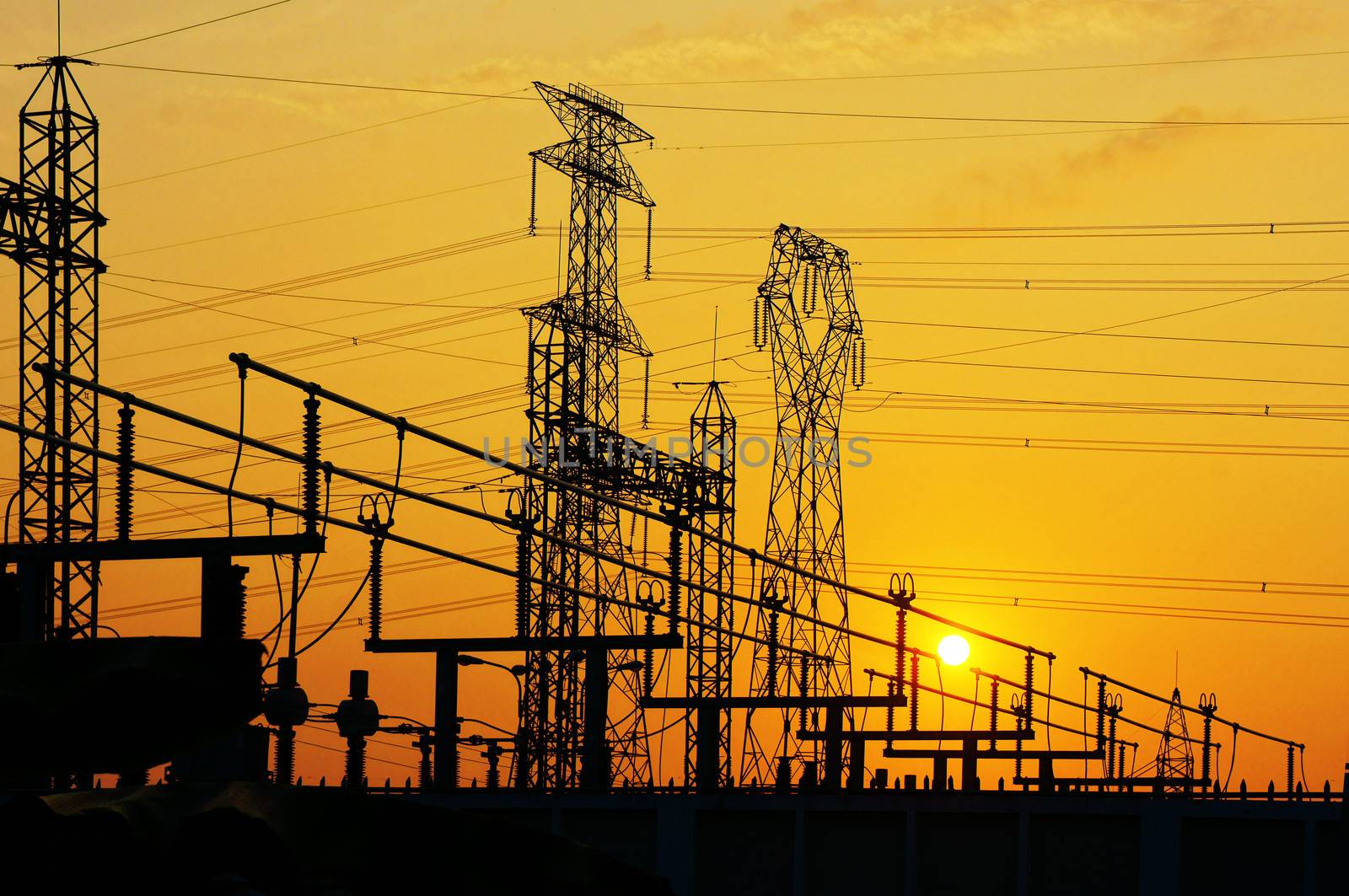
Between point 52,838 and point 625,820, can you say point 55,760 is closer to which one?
point 52,838

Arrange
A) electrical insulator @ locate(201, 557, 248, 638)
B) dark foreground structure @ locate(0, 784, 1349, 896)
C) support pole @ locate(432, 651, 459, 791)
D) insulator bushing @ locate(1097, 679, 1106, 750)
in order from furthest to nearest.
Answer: insulator bushing @ locate(1097, 679, 1106, 750)
support pole @ locate(432, 651, 459, 791)
dark foreground structure @ locate(0, 784, 1349, 896)
electrical insulator @ locate(201, 557, 248, 638)

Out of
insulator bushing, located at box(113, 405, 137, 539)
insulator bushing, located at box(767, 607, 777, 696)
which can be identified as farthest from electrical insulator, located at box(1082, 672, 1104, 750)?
insulator bushing, located at box(113, 405, 137, 539)

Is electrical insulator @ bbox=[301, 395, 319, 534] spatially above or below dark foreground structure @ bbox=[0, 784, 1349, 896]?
above

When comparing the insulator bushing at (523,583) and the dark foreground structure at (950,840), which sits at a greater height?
the insulator bushing at (523,583)

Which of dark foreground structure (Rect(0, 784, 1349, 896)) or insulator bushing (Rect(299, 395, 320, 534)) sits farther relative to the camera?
dark foreground structure (Rect(0, 784, 1349, 896))

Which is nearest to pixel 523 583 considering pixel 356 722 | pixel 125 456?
pixel 356 722

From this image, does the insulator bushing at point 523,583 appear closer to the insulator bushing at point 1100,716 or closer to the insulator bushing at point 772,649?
the insulator bushing at point 772,649

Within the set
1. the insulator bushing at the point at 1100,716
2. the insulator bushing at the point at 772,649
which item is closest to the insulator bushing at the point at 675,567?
the insulator bushing at the point at 772,649

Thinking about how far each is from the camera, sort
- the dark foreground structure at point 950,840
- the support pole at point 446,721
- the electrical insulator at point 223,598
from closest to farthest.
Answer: the electrical insulator at point 223,598, the dark foreground structure at point 950,840, the support pole at point 446,721

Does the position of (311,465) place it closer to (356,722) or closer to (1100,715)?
(356,722)

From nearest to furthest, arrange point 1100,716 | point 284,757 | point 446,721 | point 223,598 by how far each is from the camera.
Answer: point 223,598 → point 284,757 → point 446,721 → point 1100,716

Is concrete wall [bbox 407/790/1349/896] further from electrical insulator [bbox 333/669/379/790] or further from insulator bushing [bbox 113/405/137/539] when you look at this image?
insulator bushing [bbox 113/405/137/539]

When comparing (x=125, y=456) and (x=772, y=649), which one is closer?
(x=125, y=456)

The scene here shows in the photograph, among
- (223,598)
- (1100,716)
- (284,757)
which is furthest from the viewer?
(1100,716)
